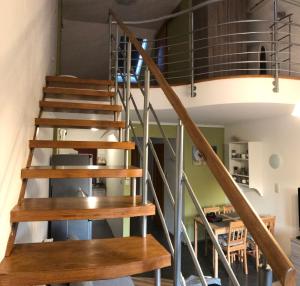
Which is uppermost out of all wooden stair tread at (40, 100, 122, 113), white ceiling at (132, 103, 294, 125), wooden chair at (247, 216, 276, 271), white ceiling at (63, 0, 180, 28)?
white ceiling at (63, 0, 180, 28)

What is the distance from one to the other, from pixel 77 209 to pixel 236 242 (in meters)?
3.57

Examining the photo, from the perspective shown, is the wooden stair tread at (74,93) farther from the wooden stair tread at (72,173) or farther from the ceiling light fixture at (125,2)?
the ceiling light fixture at (125,2)

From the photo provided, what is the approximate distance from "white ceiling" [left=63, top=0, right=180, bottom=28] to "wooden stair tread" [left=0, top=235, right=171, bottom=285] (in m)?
5.13

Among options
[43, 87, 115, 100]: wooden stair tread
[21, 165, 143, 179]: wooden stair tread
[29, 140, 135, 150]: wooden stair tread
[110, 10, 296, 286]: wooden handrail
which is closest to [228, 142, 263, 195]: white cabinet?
[43, 87, 115, 100]: wooden stair tread

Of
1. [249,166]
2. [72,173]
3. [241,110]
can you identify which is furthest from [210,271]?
[72,173]

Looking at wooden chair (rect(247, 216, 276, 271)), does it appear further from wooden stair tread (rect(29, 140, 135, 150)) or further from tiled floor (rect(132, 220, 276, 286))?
wooden stair tread (rect(29, 140, 135, 150))

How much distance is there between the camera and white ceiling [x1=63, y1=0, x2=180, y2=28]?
537cm

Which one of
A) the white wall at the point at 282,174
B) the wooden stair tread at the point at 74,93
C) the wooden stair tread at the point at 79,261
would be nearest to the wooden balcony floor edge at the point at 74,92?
the wooden stair tread at the point at 74,93

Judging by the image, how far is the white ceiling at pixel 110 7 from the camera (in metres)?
5.37

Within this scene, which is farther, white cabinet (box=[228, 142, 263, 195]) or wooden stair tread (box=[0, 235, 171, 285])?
white cabinet (box=[228, 142, 263, 195])

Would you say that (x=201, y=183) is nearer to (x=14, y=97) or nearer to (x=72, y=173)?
(x=72, y=173)

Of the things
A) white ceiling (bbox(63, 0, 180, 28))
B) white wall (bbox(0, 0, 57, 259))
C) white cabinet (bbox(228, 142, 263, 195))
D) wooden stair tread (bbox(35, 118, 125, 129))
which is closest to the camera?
white wall (bbox(0, 0, 57, 259))

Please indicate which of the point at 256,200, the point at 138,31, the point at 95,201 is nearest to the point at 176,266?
the point at 95,201

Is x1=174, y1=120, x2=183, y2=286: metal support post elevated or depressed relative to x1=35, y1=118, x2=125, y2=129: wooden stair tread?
depressed
